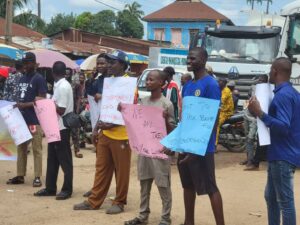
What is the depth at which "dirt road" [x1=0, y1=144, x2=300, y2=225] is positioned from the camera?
6.21 m

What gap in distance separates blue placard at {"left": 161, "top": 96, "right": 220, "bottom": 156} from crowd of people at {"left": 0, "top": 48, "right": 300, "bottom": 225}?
0.28 feet

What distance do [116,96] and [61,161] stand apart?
1.41 metres

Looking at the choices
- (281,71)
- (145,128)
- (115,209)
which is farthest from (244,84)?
(281,71)

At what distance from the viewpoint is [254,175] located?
948 centimetres

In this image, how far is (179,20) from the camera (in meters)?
64.2

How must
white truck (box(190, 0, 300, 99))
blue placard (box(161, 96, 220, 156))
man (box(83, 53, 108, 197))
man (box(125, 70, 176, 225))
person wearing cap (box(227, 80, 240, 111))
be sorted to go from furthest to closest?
white truck (box(190, 0, 300, 99))
person wearing cap (box(227, 80, 240, 111))
man (box(83, 53, 108, 197))
man (box(125, 70, 176, 225))
blue placard (box(161, 96, 220, 156))

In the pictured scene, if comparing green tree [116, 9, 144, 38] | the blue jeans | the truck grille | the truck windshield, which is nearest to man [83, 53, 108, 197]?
the blue jeans

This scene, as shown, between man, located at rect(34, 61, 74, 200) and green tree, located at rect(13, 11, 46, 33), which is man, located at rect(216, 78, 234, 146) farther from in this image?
green tree, located at rect(13, 11, 46, 33)

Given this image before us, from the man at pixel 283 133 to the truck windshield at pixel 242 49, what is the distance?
9.22m

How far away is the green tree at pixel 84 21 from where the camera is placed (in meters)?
65.8

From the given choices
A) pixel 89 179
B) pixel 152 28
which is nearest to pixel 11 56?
pixel 89 179

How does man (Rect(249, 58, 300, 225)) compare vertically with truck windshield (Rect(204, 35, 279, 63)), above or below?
below

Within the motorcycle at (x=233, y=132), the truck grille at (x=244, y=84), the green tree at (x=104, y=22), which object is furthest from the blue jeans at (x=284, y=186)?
the green tree at (x=104, y=22)

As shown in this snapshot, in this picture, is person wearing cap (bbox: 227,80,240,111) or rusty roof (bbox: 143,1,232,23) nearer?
person wearing cap (bbox: 227,80,240,111)
